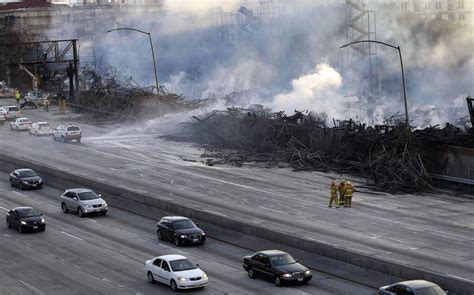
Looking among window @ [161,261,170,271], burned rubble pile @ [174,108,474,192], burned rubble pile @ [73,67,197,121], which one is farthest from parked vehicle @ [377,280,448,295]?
burned rubble pile @ [73,67,197,121]

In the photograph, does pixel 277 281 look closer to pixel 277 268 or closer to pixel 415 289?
pixel 277 268

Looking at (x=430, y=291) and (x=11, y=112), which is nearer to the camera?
(x=430, y=291)

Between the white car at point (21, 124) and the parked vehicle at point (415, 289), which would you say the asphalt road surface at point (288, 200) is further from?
the white car at point (21, 124)

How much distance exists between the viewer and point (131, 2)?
172750 mm

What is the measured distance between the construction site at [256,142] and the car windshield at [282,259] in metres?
1.29

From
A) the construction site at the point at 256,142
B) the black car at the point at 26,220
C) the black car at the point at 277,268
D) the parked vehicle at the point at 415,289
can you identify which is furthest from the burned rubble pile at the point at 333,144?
the parked vehicle at the point at 415,289

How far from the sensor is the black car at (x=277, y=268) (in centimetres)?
3572

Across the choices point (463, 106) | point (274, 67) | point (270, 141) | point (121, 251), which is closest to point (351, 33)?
point (274, 67)

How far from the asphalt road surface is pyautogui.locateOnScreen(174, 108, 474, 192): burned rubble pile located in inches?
73.1

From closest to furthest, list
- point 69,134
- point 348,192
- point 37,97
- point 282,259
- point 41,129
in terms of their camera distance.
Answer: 1. point 282,259
2. point 348,192
3. point 69,134
4. point 41,129
5. point 37,97

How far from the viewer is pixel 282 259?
120 feet

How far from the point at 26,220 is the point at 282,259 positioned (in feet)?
56.1

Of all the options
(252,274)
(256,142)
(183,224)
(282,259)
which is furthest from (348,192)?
(256,142)

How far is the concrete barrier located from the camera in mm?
33406
